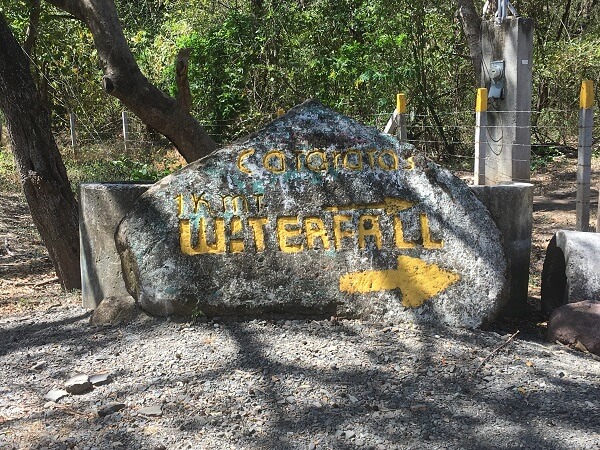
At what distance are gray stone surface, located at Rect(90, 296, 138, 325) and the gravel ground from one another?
91 millimetres

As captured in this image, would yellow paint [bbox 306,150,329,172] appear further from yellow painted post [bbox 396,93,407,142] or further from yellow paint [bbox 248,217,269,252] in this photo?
yellow painted post [bbox 396,93,407,142]

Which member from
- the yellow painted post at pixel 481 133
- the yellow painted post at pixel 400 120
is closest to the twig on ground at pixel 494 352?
the yellow painted post at pixel 481 133

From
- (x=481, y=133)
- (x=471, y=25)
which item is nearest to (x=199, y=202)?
(x=481, y=133)

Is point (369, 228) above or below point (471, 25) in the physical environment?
below

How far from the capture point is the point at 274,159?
477 cm

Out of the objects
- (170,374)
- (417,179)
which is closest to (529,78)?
(417,179)

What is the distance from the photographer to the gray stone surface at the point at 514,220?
195 inches

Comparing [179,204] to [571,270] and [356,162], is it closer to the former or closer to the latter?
[356,162]

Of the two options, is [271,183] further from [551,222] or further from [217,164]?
[551,222]

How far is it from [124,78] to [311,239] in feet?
10.8

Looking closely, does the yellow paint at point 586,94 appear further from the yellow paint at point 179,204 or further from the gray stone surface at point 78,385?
the gray stone surface at point 78,385

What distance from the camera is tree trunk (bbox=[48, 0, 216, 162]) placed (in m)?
7.01

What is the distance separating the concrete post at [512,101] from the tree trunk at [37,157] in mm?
4892

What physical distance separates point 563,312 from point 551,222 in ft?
15.4
